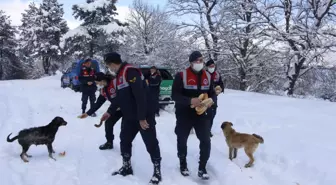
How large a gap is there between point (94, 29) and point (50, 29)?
14823 millimetres

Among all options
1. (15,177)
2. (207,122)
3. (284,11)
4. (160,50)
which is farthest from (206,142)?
(160,50)

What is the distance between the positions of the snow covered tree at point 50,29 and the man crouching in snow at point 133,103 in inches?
1383

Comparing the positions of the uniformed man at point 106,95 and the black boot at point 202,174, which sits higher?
the uniformed man at point 106,95

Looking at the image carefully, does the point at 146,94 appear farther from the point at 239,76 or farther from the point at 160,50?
the point at 160,50

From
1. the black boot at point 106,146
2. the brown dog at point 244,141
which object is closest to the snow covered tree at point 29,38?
the black boot at point 106,146

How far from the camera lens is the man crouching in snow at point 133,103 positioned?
3887 mm

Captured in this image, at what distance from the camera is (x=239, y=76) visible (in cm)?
2069

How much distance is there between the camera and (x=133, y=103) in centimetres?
404

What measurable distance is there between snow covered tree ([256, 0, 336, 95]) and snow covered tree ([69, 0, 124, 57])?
43.1ft

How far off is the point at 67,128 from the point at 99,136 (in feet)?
4.03

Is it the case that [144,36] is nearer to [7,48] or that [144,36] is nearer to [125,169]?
[7,48]

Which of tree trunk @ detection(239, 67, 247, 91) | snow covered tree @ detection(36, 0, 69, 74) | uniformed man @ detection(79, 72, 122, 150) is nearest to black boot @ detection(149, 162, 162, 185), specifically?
uniformed man @ detection(79, 72, 122, 150)

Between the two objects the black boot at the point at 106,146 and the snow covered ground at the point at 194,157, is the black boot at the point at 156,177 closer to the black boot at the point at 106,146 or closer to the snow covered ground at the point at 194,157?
the snow covered ground at the point at 194,157

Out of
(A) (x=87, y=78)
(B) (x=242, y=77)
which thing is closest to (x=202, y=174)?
(A) (x=87, y=78)
